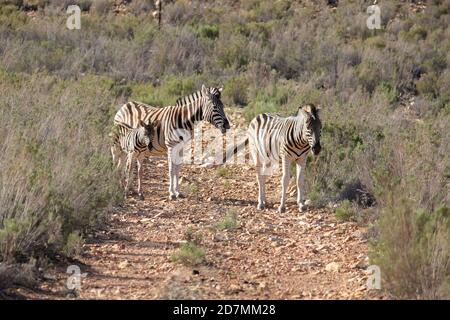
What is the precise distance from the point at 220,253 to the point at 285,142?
3.13m

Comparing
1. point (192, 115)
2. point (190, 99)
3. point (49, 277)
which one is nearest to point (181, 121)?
point (192, 115)

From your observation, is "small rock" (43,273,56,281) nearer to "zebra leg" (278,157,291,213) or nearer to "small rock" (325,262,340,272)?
"small rock" (325,262,340,272)

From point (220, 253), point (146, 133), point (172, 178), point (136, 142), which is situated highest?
point (146, 133)

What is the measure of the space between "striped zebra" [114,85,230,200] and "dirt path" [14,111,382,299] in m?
0.59

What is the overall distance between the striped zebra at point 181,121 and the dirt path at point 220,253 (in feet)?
1.94

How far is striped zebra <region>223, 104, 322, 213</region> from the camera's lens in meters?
11.9

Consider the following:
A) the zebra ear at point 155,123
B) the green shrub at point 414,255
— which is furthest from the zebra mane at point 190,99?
the green shrub at point 414,255

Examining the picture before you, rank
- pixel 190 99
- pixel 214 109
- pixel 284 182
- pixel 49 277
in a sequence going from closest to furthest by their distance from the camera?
pixel 49 277 → pixel 284 182 → pixel 214 109 → pixel 190 99

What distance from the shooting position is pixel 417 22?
3466cm

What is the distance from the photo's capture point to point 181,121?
45.4 feet

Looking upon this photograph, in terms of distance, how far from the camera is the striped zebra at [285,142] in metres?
11.9

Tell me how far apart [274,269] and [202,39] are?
60.6ft

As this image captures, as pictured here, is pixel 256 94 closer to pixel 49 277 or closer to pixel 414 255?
pixel 49 277
